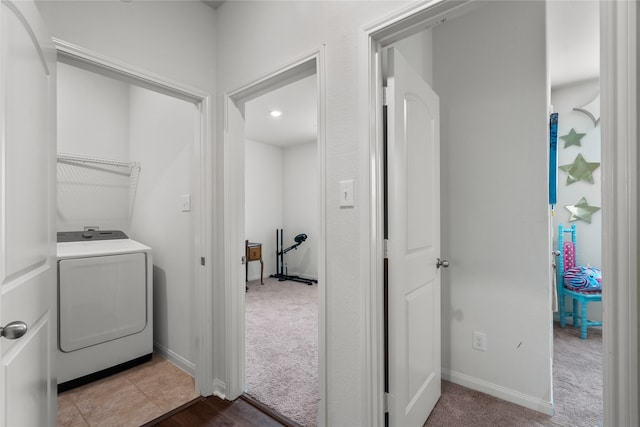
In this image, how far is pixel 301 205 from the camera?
5.67 meters

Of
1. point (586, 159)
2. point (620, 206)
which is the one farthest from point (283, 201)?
point (620, 206)

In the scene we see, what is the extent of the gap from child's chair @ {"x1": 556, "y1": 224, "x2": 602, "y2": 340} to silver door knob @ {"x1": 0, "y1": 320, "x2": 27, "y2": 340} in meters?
3.33

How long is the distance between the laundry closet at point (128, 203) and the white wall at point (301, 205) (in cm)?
302

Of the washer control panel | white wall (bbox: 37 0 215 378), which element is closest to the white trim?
white wall (bbox: 37 0 215 378)

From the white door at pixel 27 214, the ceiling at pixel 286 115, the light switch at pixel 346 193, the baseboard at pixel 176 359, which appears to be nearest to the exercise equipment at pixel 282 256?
the ceiling at pixel 286 115

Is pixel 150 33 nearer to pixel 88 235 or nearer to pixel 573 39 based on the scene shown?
pixel 88 235

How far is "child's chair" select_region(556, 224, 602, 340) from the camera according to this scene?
2.68 meters

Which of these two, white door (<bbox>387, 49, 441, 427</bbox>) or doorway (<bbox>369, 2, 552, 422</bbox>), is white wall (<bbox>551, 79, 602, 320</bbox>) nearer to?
doorway (<bbox>369, 2, 552, 422</bbox>)

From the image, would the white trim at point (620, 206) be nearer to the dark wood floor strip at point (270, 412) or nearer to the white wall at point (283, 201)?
the dark wood floor strip at point (270, 412)

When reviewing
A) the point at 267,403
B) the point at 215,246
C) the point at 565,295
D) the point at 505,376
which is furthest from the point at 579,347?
the point at 215,246

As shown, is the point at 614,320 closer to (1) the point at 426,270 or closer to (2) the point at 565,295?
(1) the point at 426,270

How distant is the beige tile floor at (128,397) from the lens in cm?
174

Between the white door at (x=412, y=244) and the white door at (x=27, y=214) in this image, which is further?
the white door at (x=412, y=244)

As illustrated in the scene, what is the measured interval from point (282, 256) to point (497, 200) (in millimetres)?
4262
